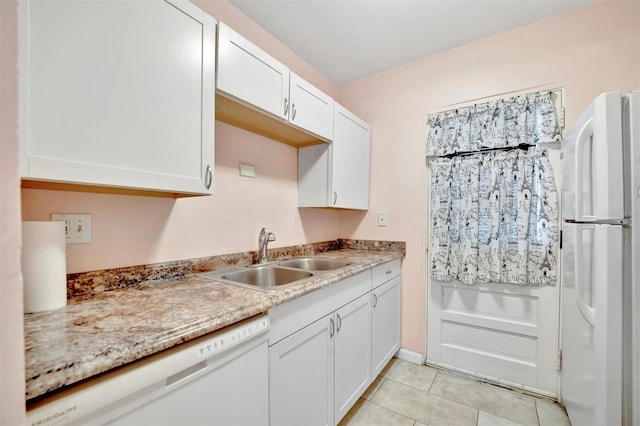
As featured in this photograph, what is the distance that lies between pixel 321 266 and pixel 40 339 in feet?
5.17

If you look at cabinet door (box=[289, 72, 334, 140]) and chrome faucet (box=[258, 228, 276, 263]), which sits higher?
cabinet door (box=[289, 72, 334, 140])

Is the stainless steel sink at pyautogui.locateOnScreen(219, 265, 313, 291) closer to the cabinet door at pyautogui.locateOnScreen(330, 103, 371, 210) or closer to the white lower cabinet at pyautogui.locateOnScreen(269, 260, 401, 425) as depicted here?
the white lower cabinet at pyautogui.locateOnScreen(269, 260, 401, 425)

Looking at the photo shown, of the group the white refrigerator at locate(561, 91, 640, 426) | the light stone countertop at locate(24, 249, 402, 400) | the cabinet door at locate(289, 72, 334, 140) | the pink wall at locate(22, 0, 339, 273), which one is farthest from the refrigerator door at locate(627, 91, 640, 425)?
the pink wall at locate(22, 0, 339, 273)

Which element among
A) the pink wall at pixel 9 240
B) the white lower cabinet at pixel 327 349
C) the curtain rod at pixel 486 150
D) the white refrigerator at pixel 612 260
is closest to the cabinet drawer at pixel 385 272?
the white lower cabinet at pixel 327 349

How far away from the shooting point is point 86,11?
80cm

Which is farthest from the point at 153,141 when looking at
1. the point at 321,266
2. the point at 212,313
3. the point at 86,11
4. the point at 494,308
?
the point at 494,308

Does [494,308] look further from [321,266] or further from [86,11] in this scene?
A: [86,11]

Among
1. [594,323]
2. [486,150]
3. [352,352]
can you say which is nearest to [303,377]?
[352,352]

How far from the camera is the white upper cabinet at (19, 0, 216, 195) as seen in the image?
2.37 ft

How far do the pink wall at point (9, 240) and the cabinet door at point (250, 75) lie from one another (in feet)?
3.00

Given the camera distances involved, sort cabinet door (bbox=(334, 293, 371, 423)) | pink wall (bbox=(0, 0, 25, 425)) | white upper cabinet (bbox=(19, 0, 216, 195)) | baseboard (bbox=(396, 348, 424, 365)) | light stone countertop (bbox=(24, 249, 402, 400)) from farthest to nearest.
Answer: baseboard (bbox=(396, 348, 424, 365)) → cabinet door (bbox=(334, 293, 371, 423)) → white upper cabinet (bbox=(19, 0, 216, 195)) → light stone countertop (bbox=(24, 249, 402, 400)) → pink wall (bbox=(0, 0, 25, 425))

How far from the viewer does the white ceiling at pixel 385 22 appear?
1654 millimetres

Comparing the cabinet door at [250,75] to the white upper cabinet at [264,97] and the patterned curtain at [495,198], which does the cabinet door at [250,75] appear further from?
the patterned curtain at [495,198]

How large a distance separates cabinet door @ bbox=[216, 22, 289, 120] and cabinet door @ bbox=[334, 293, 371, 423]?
3.95ft
